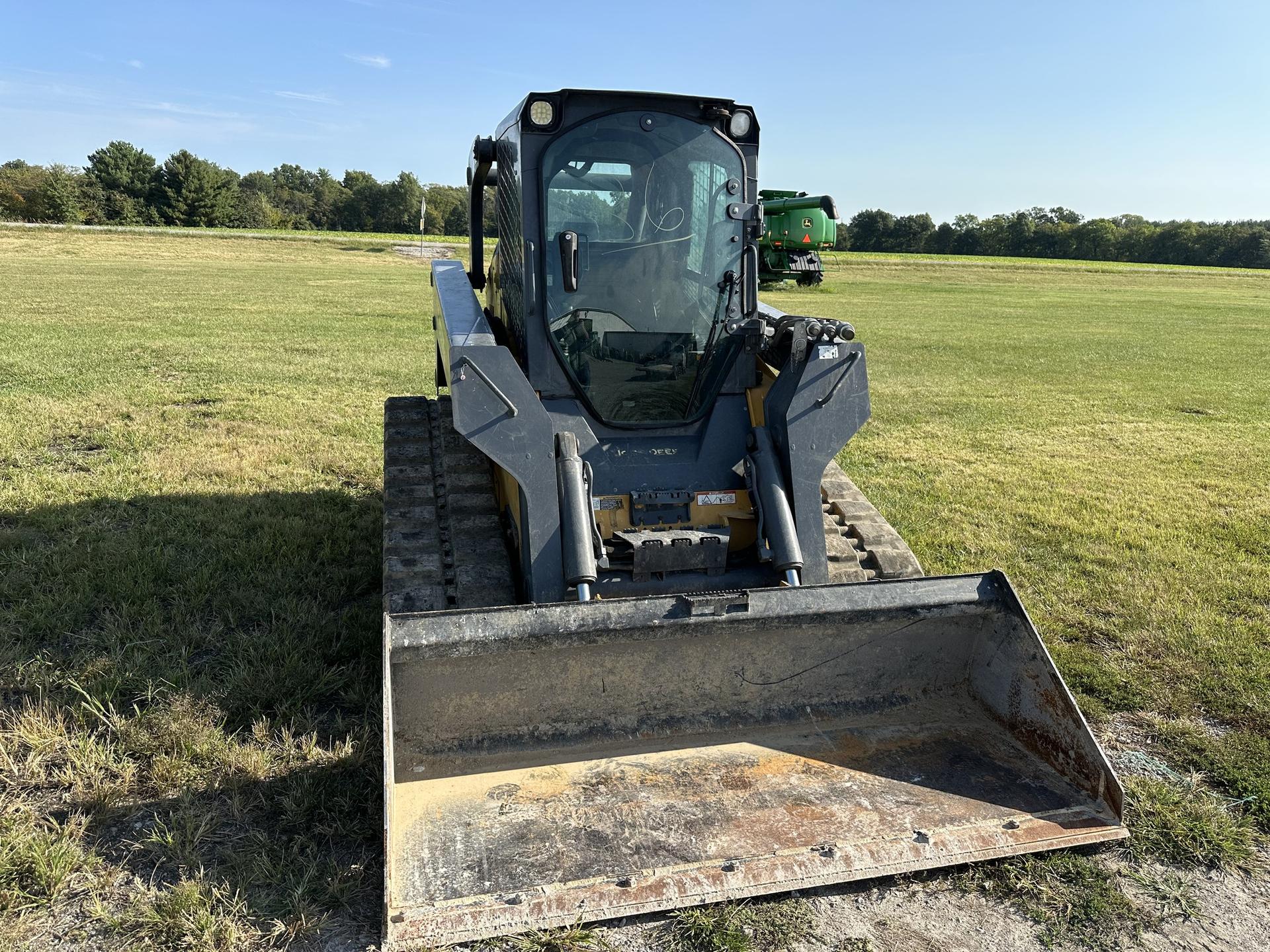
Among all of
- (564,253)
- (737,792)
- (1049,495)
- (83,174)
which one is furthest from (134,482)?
(83,174)

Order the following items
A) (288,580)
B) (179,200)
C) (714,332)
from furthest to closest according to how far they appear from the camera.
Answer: (179,200), (288,580), (714,332)

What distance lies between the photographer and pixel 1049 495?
7559 mm

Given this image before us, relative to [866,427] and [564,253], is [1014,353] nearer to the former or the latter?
[866,427]

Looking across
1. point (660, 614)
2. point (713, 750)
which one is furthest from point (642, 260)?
point (713, 750)

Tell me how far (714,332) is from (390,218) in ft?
228

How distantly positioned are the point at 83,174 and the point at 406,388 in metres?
65.8

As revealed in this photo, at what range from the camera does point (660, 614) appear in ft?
11.5

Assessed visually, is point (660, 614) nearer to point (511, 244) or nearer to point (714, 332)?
point (714, 332)

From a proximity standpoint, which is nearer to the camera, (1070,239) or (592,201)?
(592,201)

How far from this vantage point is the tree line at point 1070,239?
65188 mm

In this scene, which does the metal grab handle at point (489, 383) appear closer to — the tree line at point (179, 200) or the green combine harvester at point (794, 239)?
the green combine harvester at point (794, 239)

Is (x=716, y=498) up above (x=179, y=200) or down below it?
below

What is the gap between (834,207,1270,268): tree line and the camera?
214 feet

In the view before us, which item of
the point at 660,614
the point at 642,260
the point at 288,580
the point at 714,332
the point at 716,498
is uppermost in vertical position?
the point at 642,260
